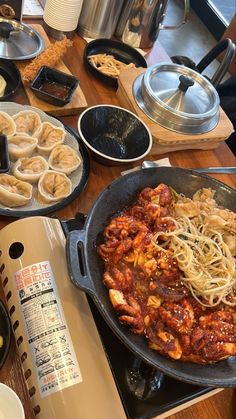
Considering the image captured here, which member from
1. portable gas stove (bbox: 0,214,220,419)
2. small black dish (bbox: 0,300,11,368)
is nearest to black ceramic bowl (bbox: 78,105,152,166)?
portable gas stove (bbox: 0,214,220,419)

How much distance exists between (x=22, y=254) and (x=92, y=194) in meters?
0.60

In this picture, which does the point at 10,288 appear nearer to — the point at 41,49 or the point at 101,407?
the point at 101,407

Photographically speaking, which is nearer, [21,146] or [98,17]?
[21,146]

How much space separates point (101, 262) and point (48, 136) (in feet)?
2.41

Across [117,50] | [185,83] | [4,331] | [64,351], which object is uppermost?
[185,83]

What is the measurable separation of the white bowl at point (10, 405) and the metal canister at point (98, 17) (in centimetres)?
213

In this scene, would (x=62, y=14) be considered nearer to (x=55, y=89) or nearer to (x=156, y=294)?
(x=55, y=89)

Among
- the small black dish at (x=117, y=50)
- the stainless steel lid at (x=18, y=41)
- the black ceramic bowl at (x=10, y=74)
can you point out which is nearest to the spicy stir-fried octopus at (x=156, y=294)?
the black ceramic bowl at (x=10, y=74)

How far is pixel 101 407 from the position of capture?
98 centimetres

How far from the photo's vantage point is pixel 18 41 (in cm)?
209

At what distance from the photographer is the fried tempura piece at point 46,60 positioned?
192 cm

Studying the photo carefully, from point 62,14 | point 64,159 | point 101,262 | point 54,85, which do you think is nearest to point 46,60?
point 54,85

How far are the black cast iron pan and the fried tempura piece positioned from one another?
2.89ft

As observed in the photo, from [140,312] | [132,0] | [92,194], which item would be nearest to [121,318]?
[140,312]
